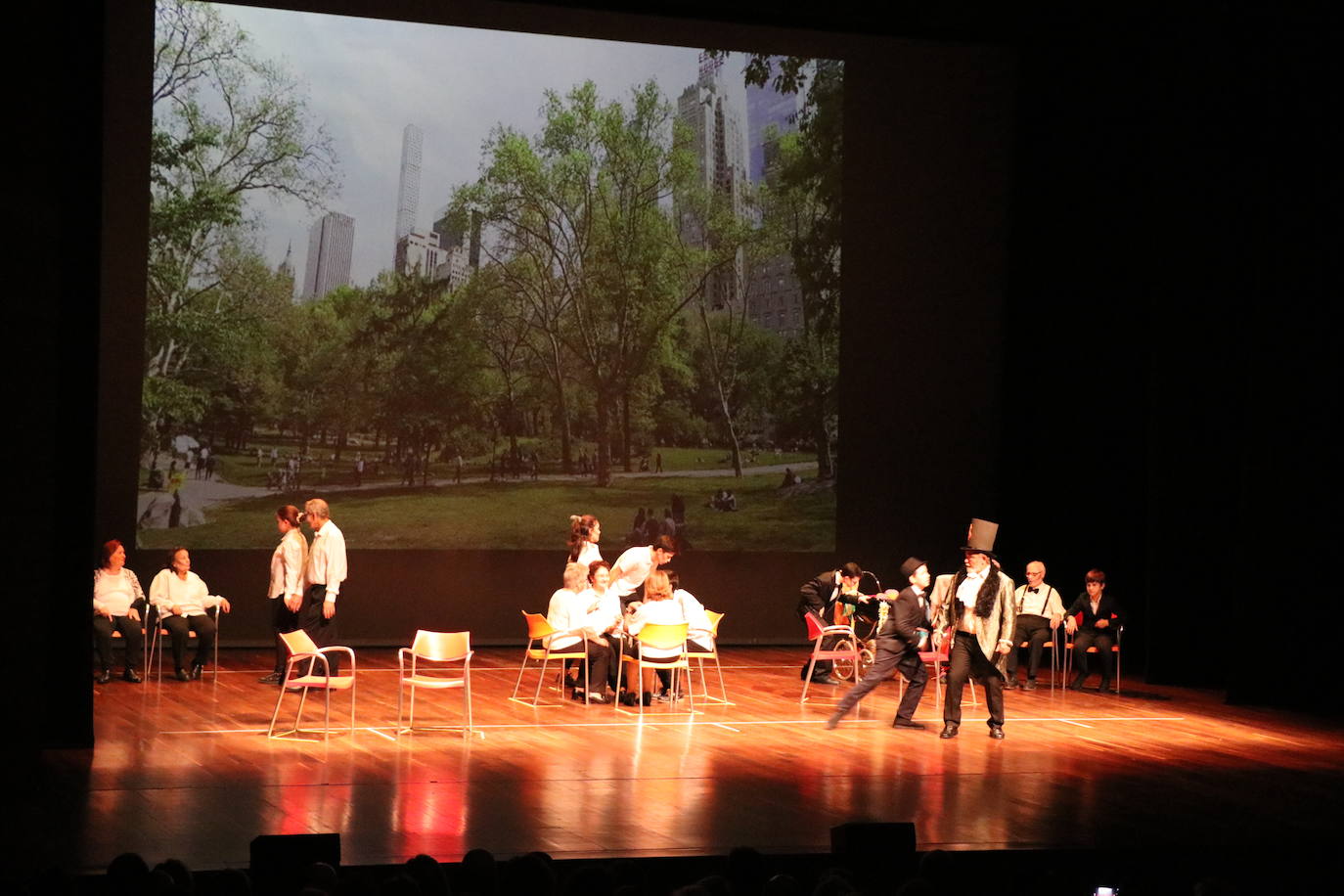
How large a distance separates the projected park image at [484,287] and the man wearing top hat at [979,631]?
5.20m

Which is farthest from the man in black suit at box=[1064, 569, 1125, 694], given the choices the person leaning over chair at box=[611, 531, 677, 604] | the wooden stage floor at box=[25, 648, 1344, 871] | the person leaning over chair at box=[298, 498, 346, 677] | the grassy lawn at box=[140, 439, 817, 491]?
the person leaning over chair at box=[298, 498, 346, 677]

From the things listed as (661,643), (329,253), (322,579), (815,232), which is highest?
(815,232)

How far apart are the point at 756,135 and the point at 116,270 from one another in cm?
638

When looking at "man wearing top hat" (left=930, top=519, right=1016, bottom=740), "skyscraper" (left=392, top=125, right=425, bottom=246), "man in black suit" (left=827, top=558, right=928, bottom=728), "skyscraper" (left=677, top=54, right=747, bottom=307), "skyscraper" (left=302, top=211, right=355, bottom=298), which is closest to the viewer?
"man wearing top hat" (left=930, top=519, right=1016, bottom=740)

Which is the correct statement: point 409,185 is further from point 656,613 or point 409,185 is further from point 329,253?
point 656,613

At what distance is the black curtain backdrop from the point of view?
778cm

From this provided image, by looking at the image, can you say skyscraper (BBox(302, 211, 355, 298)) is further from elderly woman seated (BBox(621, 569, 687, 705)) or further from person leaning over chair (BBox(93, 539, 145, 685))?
elderly woman seated (BBox(621, 569, 687, 705))

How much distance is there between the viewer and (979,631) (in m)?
9.21

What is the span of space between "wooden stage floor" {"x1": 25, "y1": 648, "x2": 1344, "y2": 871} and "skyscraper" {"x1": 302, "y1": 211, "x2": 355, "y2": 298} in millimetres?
4079

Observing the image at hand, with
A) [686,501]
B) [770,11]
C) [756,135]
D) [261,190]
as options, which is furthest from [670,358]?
[770,11]

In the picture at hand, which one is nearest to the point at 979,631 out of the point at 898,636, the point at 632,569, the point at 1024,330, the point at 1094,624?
the point at 898,636

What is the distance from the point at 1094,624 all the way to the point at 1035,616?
514mm

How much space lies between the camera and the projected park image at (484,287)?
12.8 meters

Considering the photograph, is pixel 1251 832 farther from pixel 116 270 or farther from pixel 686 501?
pixel 116 270
